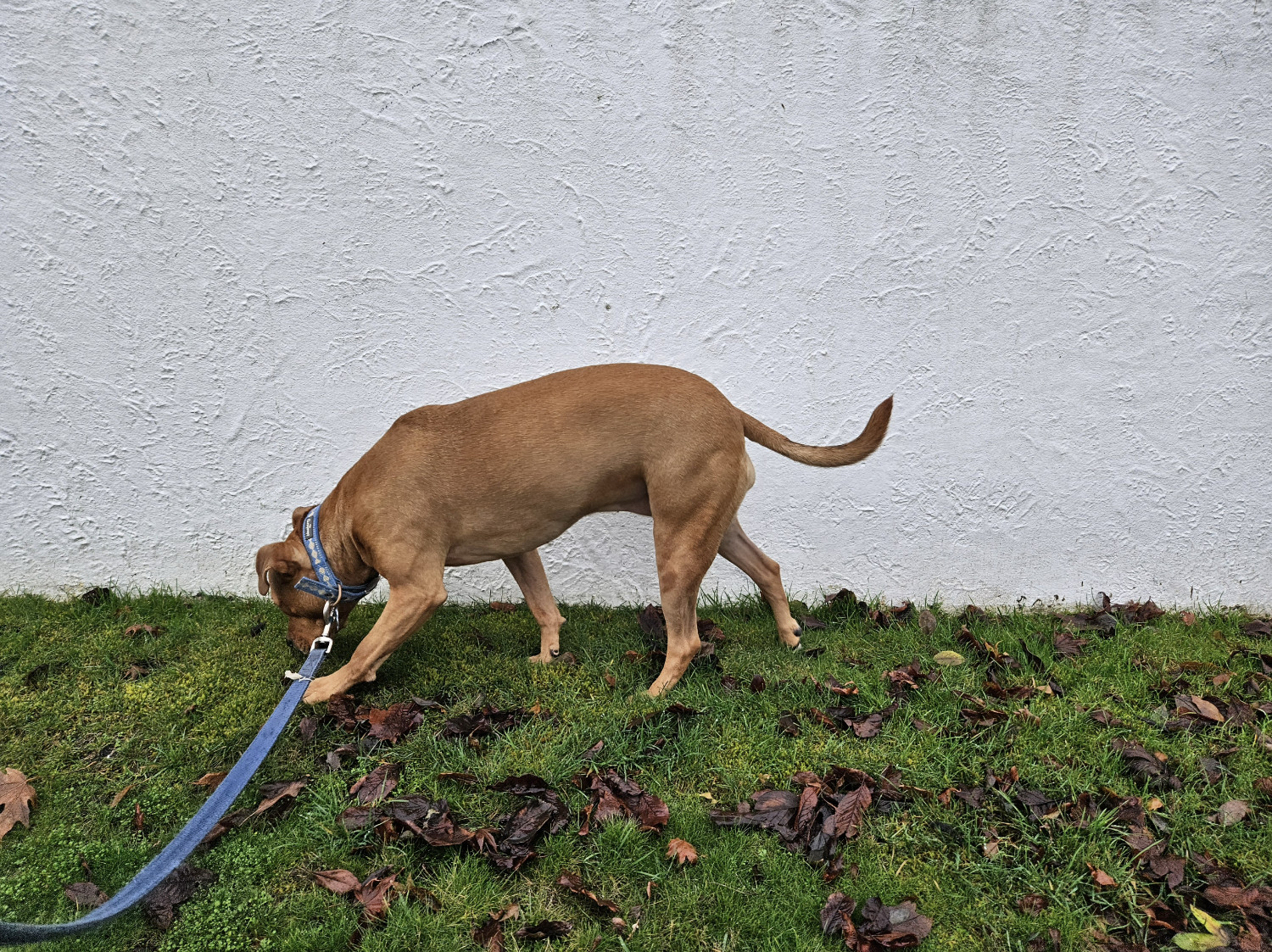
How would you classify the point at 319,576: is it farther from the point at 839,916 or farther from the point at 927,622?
the point at 927,622

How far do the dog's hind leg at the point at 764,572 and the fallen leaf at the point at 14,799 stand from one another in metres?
3.20

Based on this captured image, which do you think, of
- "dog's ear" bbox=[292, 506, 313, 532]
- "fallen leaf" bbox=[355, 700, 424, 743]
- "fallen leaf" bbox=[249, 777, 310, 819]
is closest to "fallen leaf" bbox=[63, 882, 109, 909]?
"fallen leaf" bbox=[249, 777, 310, 819]

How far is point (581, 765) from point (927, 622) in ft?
7.71

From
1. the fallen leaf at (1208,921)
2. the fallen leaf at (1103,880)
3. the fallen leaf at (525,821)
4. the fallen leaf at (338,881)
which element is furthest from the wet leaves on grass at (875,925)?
the fallen leaf at (338,881)

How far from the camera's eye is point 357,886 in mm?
2693

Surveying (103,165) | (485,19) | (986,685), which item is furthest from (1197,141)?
(103,165)

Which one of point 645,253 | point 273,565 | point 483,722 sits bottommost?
point 483,722

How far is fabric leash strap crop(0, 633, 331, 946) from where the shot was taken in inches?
68.4

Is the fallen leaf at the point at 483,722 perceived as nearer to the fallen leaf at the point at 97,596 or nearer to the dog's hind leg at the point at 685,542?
the dog's hind leg at the point at 685,542

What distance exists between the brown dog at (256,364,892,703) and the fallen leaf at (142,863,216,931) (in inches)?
38.2

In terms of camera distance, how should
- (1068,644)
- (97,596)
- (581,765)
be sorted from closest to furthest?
(581,765) < (1068,644) < (97,596)

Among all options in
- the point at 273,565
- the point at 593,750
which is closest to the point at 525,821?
the point at 593,750

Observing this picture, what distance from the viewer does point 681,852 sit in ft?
9.27

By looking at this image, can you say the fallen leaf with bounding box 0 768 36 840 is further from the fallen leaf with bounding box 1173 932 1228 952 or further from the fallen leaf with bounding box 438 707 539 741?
the fallen leaf with bounding box 1173 932 1228 952
